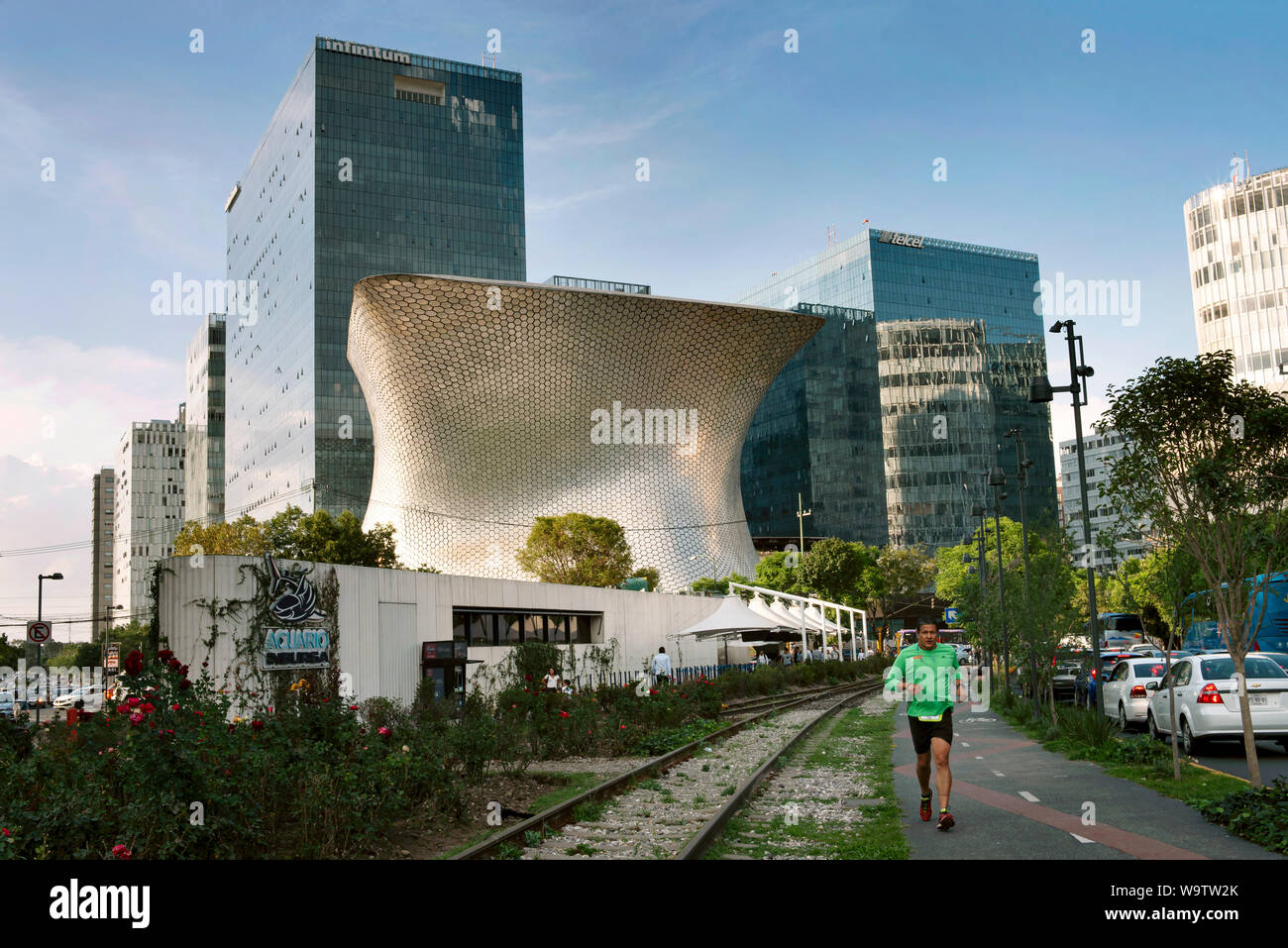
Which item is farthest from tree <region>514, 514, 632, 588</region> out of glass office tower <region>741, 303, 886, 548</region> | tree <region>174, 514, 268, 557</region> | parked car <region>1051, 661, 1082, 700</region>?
glass office tower <region>741, 303, 886, 548</region>

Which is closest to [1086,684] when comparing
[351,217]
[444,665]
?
[444,665]

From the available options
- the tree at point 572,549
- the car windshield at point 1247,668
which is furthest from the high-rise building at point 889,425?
the car windshield at point 1247,668

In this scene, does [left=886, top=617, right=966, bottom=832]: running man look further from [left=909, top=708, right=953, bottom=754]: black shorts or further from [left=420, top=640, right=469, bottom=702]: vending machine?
[left=420, top=640, right=469, bottom=702]: vending machine

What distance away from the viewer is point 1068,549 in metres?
25.6

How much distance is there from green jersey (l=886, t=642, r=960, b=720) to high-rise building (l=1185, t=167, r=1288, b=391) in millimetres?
88912

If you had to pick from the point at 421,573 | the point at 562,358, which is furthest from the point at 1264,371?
the point at 421,573

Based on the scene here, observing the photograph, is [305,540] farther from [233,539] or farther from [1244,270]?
[1244,270]

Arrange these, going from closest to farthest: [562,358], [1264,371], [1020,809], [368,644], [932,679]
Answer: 1. [932,679]
2. [1020,809]
3. [368,644]
4. [562,358]
5. [1264,371]

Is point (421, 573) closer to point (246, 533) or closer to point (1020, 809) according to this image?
point (1020, 809)

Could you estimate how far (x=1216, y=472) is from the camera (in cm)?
1209

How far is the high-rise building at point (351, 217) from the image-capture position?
11462cm

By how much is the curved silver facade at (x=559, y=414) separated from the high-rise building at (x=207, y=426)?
90230 millimetres

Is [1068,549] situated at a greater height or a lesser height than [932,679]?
greater
